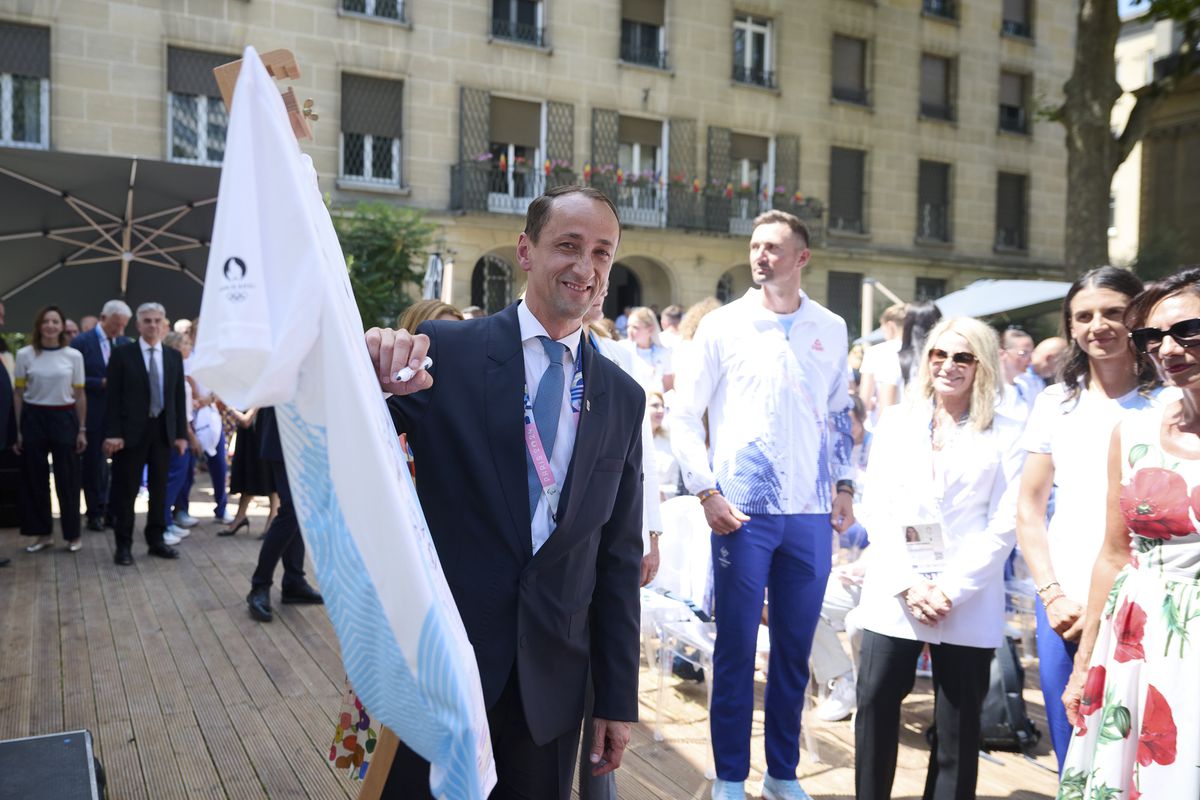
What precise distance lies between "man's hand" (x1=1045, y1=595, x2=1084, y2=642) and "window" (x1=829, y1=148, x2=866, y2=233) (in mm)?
23397

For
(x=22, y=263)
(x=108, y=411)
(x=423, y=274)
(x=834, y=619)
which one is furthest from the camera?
(x=423, y=274)

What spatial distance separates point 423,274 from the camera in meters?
16.7

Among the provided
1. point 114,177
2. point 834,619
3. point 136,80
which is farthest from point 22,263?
point 136,80

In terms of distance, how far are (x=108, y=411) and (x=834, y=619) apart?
6.11 meters

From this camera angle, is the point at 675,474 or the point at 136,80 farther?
the point at 136,80

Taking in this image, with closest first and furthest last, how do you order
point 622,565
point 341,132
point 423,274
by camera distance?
1. point 622,565
2. point 423,274
3. point 341,132

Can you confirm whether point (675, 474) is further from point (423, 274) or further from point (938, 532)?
point (423, 274)

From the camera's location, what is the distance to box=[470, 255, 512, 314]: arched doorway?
22.2 m

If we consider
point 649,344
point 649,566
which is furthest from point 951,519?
point 649,344

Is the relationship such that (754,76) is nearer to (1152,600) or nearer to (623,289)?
(623,289)

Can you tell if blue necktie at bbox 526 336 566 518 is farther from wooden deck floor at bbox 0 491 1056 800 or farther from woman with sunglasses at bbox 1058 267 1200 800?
wooden deck floor at bbox 0 491 1056 800

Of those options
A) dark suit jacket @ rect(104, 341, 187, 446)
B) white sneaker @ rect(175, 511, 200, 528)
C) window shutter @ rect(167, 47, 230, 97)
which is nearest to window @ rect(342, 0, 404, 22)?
window shutter @ rect(167, 47, 230, 97)

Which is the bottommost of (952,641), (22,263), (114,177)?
(952,641)

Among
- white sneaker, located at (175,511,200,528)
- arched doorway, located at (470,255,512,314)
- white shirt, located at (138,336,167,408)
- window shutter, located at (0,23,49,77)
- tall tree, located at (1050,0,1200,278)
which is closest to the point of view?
white shirt, located at (138,336,167,408)
